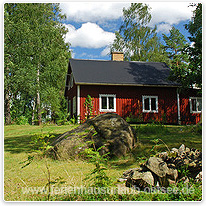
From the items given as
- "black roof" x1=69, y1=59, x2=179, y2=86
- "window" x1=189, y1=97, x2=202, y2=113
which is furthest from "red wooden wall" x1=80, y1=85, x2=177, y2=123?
"window" x1=189, y1=97, x2=202, y2=113

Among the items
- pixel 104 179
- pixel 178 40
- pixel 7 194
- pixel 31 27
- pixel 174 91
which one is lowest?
pixel 7 194

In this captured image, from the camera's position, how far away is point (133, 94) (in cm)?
1694

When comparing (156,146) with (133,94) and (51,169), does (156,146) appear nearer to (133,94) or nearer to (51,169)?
(51,169)

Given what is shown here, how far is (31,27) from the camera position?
18188mm

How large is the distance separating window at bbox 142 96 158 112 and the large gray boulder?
10078mm

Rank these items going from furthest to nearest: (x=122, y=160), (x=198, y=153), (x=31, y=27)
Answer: (x=31, y=27), (x=122, y=160), (x=198, y=153)

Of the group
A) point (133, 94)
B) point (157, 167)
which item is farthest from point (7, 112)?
point (157, 167)

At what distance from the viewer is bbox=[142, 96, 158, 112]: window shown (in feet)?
56.1

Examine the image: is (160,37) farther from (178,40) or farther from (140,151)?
(140,151)

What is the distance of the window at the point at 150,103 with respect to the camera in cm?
1709

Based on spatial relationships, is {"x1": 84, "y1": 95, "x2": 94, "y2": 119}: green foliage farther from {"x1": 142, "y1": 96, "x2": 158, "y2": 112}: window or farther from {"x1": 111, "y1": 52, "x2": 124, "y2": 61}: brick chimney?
{"x1": 111, "y1": 52, "x2": 124, "y2": 61}: brick chimney

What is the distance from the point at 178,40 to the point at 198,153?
2872 cm

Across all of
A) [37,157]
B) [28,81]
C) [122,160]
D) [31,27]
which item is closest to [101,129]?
[122,160]

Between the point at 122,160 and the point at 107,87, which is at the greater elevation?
the point at 107,87
